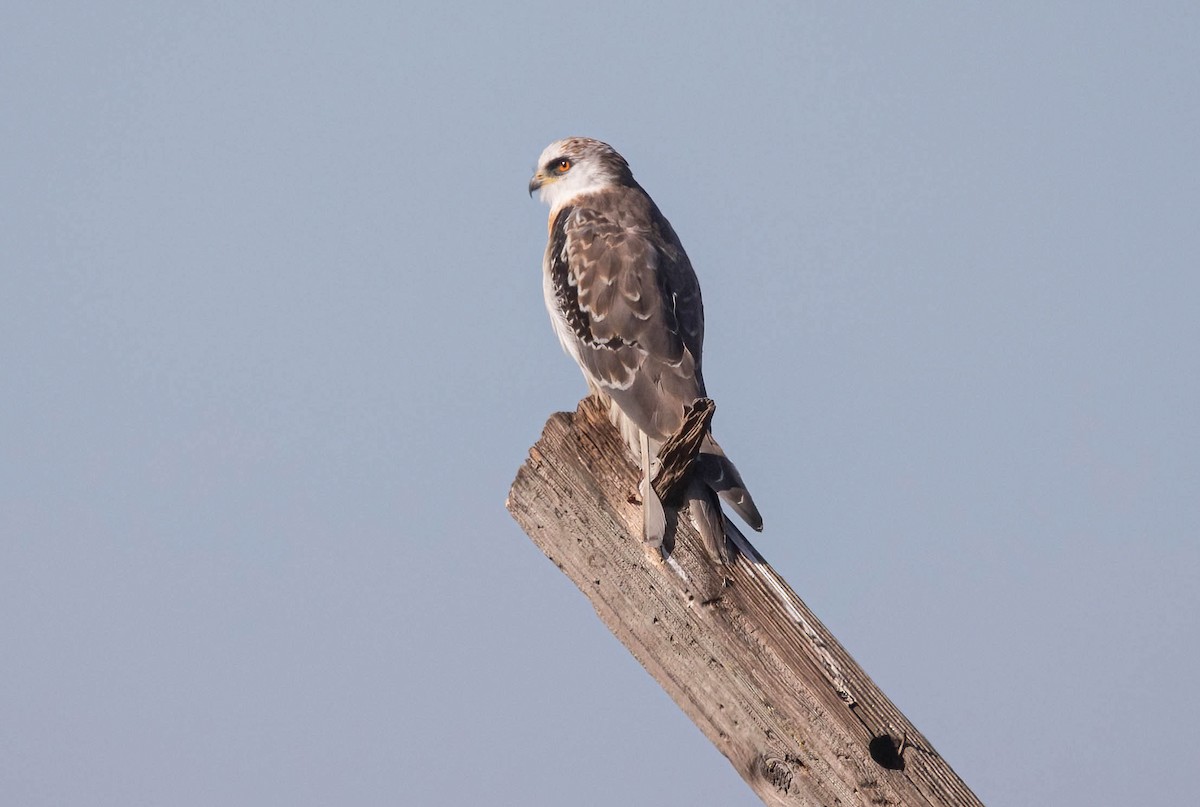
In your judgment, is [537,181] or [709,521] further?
[537,181]

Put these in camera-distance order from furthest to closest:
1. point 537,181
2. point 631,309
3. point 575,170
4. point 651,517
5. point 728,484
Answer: point 537,181 < point 575,170 < point 631,309 < point 728,484 < point 651,517

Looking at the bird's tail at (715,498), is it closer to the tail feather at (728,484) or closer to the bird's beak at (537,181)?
the tail feather at (728,484)

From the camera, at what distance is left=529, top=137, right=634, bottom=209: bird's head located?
28.9 feet

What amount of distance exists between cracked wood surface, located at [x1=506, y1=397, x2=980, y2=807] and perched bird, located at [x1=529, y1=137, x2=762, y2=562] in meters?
0.72

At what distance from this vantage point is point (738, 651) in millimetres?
3676

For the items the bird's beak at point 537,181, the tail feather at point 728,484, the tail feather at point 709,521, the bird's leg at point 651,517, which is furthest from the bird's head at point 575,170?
the bird's leg at point 651,517

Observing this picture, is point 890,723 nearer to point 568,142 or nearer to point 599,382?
point 599,382

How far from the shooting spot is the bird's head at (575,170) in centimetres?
880

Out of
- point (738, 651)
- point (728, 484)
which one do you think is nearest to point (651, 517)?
point (738, 651)

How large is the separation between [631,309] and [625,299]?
0.36 feet

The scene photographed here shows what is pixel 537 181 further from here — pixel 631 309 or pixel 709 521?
pixel 709 521

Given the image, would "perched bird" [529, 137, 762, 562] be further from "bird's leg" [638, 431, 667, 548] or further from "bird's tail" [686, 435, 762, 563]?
"bird's leg" [638, 431, 667, 548]

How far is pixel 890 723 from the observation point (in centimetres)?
357

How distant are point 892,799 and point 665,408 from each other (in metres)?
2.74
